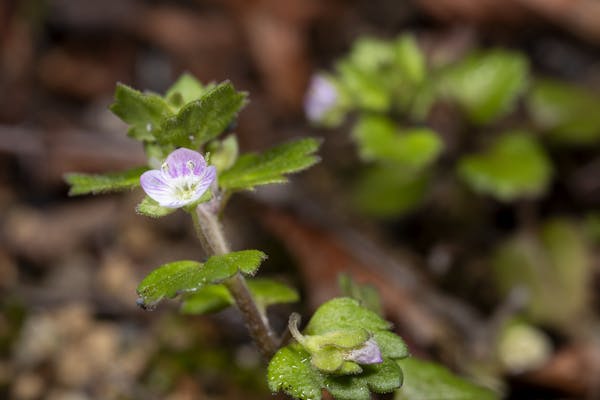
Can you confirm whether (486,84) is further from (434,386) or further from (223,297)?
(223,297)

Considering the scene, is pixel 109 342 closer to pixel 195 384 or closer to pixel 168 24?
pixel 195 384

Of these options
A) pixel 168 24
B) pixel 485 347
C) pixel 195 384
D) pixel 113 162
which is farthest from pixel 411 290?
pixel 168 24

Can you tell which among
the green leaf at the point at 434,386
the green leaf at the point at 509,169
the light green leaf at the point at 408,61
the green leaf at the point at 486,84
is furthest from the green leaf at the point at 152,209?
the green leaf at the point at 486,84

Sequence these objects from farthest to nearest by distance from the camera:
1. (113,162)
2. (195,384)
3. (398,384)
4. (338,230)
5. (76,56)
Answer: (76,56), (113,162), (338,230), (195,384), (398,384)

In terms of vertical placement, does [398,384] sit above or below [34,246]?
below

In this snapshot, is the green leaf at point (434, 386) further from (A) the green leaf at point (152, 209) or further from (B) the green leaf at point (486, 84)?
(B) the green leaf at point (486, 84)

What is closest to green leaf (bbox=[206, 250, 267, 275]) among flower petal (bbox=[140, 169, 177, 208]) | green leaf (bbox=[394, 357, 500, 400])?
flower petal (bbox=[140, 169, 177, 208])

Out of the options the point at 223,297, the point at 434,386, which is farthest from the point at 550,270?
the point at 223,297
